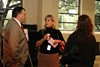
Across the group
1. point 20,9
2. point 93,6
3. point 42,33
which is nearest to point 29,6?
point 93,6

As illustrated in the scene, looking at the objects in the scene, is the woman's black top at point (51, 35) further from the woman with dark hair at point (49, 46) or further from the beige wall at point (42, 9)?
the beige wall at point (42, 9)

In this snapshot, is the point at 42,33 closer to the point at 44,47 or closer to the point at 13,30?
the point at 44,47

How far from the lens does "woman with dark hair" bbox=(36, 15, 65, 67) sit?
461cm

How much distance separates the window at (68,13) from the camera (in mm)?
7738

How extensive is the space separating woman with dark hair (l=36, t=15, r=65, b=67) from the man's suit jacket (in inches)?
36.3

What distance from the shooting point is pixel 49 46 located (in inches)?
181

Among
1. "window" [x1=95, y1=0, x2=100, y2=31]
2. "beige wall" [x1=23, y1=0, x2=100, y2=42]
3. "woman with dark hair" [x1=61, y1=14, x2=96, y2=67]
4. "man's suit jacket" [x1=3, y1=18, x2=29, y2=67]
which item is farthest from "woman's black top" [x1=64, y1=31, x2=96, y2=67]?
"window" [x1=95, y1=0, x2=100, y2=31]

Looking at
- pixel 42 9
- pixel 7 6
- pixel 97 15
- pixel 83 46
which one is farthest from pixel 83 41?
pixel 97 15

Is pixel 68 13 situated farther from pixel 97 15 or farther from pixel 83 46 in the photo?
pixel 83 46

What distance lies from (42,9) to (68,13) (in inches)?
50.4

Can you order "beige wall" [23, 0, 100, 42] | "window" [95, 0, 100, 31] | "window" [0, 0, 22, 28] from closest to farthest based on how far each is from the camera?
1. "beige wall" [23, 0, 100, 42]
2. "window" [0, 0, 22, 28]
3. "window" [95, 0, 100, 31]

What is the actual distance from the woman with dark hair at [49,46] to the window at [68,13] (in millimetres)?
3032

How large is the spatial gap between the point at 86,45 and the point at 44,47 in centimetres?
119

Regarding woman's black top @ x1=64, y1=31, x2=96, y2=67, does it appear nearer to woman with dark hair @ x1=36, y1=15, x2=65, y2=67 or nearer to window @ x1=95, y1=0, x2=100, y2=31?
woman with dark hair @ x1=36, y1=15, x2=65, y2=67
